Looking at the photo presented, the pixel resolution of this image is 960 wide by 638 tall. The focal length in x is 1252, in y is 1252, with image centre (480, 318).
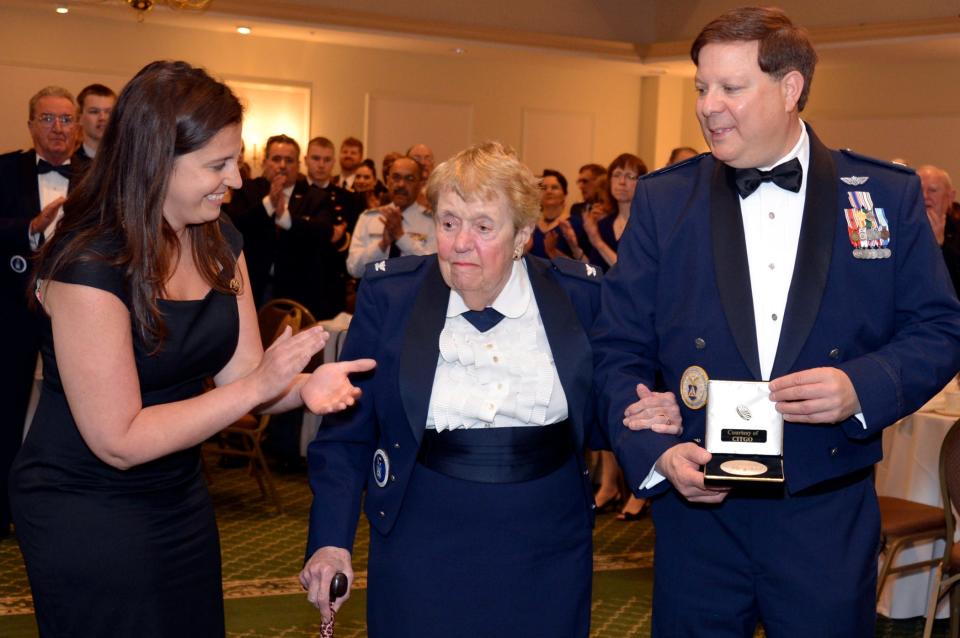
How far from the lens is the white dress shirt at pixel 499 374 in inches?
102

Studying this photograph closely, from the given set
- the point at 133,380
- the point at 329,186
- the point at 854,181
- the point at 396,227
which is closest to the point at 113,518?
the point at 133,380

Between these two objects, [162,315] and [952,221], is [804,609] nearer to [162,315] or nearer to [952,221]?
[162,315]

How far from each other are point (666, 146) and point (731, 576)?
48.4ft

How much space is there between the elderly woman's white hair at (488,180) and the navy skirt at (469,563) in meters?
0.58

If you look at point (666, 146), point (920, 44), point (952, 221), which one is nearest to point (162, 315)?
point (952, 221)

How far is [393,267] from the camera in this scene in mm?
2746

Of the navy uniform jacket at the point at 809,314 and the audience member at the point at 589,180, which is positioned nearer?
the navy uniform jacket at the point at 809,314

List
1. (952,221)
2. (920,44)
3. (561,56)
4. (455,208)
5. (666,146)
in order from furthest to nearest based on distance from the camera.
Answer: (666,146), (561,56), (920,44), (952,221), (455,208)

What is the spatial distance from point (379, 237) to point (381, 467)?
549 centimetres

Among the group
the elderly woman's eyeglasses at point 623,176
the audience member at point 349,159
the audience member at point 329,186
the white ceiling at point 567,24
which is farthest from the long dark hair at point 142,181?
the white ceiling at point 567,24

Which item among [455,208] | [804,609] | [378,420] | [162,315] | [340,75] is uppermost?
[340,75]

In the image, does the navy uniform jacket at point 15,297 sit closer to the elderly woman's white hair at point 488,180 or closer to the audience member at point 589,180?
the elderly woman's white hair at point 488,180

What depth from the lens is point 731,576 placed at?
2406 millimetres

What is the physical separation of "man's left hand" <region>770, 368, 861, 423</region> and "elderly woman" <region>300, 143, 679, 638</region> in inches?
19.7
